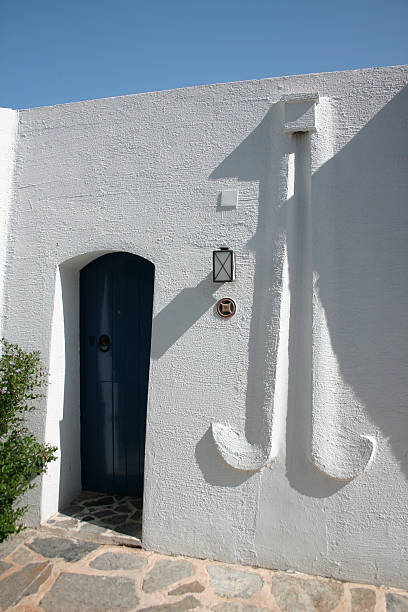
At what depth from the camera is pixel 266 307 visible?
3918mm

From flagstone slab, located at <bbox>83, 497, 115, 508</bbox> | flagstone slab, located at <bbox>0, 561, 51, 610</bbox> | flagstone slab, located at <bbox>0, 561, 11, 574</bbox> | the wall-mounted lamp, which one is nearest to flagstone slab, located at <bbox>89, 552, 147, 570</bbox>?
flagstone slab, located at <bbox>0, 561, 51, 610</bbox>

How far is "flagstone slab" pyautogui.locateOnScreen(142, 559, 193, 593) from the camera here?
11.5 ft

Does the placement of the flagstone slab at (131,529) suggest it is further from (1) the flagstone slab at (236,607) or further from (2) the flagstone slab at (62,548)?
(1) the flagstone slab at (236,607)

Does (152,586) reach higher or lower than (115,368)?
lower

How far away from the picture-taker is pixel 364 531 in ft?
11.8

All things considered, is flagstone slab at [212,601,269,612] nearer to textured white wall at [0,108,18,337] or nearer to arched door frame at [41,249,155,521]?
arched door frame at [41,249,155,521]

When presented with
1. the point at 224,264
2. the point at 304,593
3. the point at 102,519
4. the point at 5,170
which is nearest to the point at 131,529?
Result: the point at 102,519

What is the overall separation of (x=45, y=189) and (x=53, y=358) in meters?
1.74

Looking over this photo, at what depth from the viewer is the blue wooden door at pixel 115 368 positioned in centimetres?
473

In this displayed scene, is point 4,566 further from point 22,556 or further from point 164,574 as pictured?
point 164,574

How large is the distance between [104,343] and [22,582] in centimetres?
226

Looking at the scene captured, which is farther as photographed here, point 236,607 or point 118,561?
point 118,561

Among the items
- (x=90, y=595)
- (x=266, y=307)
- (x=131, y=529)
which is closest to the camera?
(x=90, y=595)

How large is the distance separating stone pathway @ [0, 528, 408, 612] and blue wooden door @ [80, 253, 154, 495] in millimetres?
956
